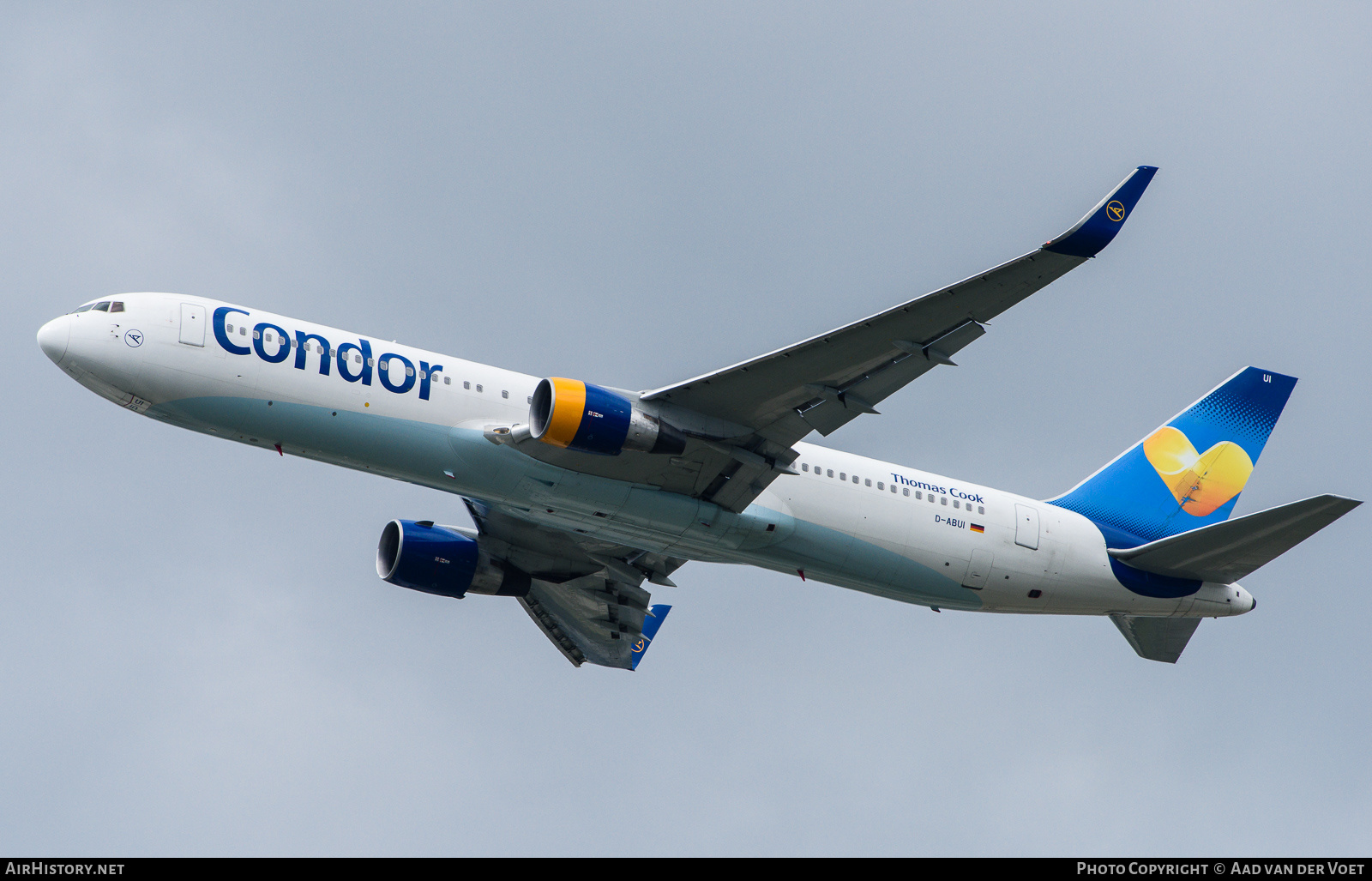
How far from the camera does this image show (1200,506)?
39000 millimetres

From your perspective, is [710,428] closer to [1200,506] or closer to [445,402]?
[445,402]

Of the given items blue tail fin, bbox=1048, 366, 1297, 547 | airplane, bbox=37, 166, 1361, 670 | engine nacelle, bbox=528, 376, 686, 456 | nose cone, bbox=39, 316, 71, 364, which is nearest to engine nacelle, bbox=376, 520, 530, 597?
airplane, bbox=37, 166, 1361, 670

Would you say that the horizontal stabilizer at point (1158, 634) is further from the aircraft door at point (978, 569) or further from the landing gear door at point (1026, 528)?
the aircraft door at point (978, 569)

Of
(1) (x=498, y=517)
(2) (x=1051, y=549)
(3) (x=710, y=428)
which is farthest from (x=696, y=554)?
(2) (x=1051, y=549)

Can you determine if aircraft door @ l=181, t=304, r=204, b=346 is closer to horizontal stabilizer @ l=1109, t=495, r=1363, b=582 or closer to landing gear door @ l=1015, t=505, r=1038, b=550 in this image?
landing gear door @ l=1015, t=505, r=1038, b=550

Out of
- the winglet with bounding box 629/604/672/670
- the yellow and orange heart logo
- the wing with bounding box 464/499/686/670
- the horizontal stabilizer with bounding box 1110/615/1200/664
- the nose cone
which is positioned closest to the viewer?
the nose cone

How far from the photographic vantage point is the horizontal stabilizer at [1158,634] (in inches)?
1467

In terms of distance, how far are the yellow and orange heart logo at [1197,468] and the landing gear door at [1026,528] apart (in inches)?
225

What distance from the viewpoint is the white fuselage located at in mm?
28391

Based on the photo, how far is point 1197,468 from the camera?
39250mm

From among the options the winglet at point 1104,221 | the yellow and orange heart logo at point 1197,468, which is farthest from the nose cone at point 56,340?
the yellow and orange heart logo at point 1197,468

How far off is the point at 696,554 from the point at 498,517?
674 cm

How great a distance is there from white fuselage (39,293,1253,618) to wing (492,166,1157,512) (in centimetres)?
78
